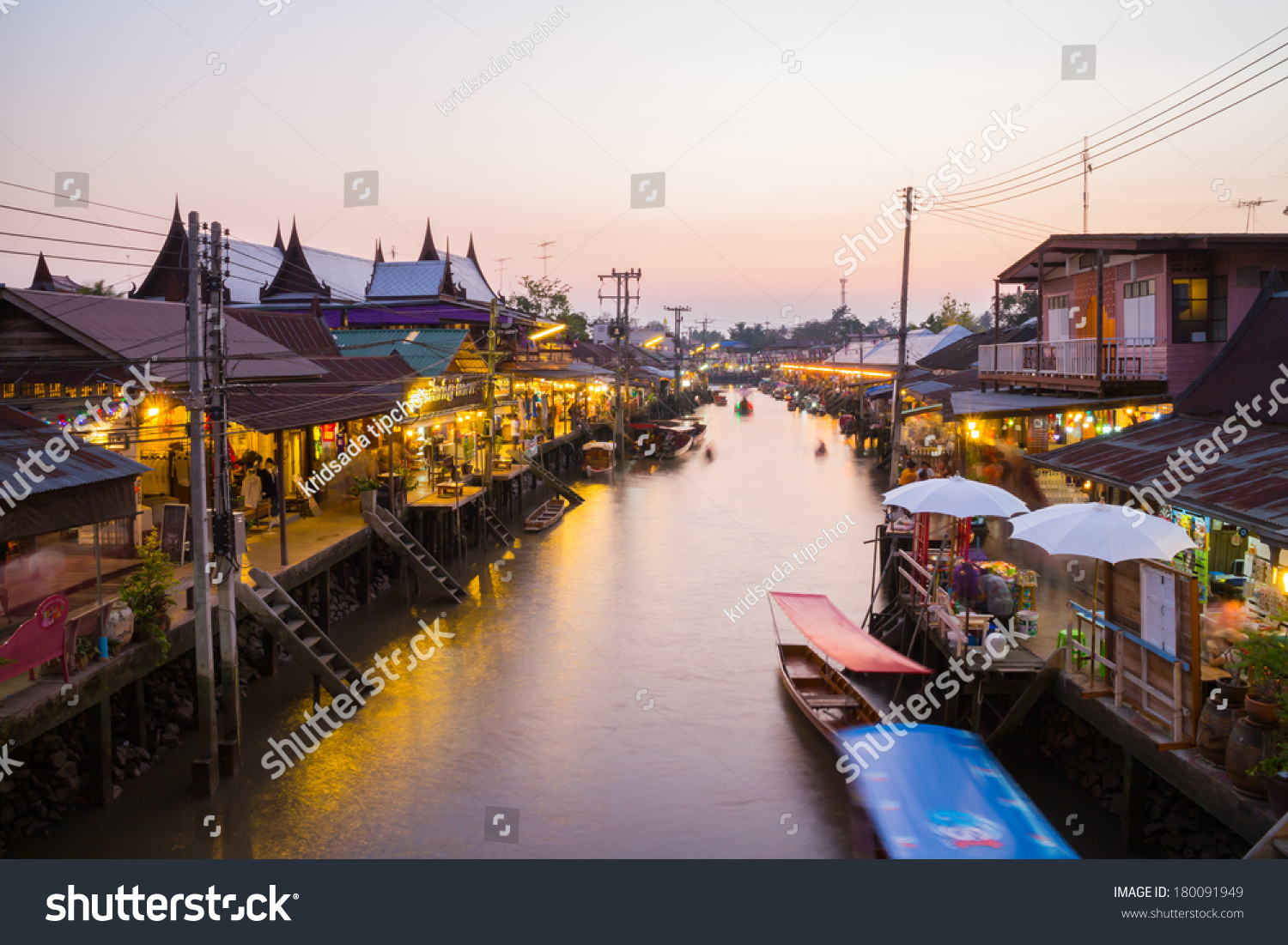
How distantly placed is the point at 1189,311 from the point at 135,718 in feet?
63.6

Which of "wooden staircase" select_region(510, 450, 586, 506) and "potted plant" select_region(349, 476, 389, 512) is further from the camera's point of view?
"wooden staircase" select_region(510, 450, 586, 506)

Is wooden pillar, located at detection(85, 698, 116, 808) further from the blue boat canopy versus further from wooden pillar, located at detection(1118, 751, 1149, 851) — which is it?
wooden pillar, located at detection(1118, 751, 1149, 851)

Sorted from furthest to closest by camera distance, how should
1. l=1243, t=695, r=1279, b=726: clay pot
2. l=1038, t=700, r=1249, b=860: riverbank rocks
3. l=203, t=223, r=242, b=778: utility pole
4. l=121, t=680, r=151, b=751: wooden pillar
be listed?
l=121, t=680, r=151, b=751: wooden pillar < l=203, t=223, r=242, b=778: utility pole < l=1038, t=700, r=1249, b=860: riverbank rocks < l=1243, t=695, r=1279, b=726: clay pot

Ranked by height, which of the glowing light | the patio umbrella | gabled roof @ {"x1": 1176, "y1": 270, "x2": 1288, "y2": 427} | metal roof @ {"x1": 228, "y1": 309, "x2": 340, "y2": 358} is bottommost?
the patio umbrella

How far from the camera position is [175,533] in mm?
16578

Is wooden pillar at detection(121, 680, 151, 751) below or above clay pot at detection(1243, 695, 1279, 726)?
below

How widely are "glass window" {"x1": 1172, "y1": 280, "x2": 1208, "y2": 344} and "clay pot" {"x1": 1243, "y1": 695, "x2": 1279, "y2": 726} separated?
1233 centimetres

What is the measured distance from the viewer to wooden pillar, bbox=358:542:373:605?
22.1 m

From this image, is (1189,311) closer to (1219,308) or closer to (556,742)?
(1219,308)

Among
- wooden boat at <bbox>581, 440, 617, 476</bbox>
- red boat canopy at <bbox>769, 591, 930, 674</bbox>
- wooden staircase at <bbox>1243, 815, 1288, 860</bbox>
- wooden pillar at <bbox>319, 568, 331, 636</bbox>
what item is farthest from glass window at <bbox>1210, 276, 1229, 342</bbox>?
wooden boat at <bbox>581, 440, 617, 476</bbox>

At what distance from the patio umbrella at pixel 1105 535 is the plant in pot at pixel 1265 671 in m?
1.43

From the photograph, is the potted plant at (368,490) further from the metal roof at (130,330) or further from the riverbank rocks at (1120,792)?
the riverbank rocks at (1120,792)

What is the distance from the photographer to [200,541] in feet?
38.8
